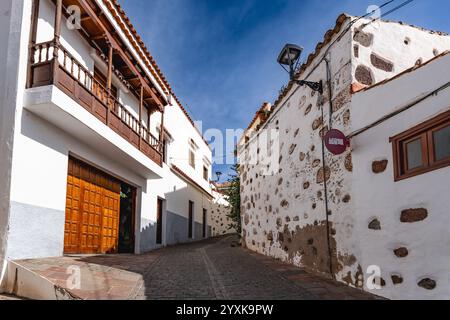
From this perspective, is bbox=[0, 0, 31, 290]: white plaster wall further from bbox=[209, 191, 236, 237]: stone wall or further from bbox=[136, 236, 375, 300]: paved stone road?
bbox=[209, 191, 236, 237]: stone wall

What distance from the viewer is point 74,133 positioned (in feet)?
23.3

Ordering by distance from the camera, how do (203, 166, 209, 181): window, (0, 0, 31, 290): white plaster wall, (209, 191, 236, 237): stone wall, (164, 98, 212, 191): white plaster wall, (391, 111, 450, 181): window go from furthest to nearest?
(209, 191, 236, 237): stone wall < (203, 166, 209, 181): window < (164, 98, 212, 191): white plaster wall < (0, 0, 31, 290): white plaster wall < (391, 111, 450, 181): window

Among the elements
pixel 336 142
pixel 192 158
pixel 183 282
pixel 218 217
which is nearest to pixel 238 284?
pixel 183 282

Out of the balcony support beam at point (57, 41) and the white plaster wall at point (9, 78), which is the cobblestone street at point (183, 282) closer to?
the white plaster wall at point (9, 78)

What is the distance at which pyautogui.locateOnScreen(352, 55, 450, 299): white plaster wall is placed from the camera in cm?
370

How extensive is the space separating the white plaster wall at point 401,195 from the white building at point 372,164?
1 cm

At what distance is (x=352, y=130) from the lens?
17.0 feet

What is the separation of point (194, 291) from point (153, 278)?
1110mm

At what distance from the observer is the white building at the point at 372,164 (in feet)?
12.7

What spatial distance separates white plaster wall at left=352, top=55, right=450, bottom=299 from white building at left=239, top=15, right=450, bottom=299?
0.04 feet

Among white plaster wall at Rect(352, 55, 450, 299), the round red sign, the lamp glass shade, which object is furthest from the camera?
the lamp glass shade

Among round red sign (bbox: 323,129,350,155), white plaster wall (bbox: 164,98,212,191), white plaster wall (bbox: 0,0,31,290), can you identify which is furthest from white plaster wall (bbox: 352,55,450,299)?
white plaster wall (bbox: 164,98,212,191)
